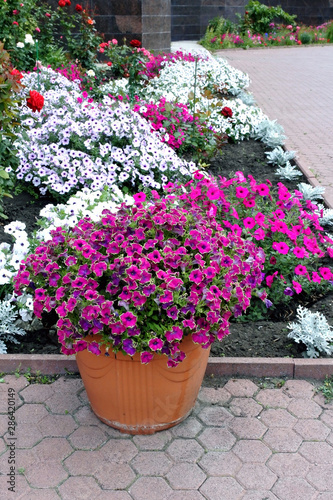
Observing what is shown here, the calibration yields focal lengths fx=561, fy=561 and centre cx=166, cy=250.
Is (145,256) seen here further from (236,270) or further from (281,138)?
(281,138)

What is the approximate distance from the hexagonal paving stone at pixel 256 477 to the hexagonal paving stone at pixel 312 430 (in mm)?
327

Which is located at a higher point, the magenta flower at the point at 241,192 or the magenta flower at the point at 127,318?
the magenta flower at the point at 127,318

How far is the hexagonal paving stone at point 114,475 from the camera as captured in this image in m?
2.58

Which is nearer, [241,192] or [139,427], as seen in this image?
[139,427]

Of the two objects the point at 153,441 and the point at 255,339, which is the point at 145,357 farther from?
the point at 255,339

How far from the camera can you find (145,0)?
11.6m

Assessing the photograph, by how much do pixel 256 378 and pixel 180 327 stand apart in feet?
3.27

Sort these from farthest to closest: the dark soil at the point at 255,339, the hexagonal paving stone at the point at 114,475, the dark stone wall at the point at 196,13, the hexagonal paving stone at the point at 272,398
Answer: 1. the dark stone wall at the point at 196,13
2. the dark soil at the point at 255,339
3. the hexagonal paving stone at the point at 272,398
4. the hexagonal paving stone at the point at 114,475

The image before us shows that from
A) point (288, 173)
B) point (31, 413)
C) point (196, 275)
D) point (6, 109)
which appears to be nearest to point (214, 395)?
point (196, 275)

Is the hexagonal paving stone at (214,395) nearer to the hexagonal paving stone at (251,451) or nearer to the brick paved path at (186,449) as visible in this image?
the brick paved path at (186,449)

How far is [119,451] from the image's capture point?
109 inches

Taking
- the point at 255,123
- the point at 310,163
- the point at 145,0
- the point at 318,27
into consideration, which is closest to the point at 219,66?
the point at 145,0

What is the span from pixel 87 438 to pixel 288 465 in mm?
1005

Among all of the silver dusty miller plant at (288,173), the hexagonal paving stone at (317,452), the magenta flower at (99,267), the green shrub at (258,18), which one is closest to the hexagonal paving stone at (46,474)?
the magenta flower at (99,267)
